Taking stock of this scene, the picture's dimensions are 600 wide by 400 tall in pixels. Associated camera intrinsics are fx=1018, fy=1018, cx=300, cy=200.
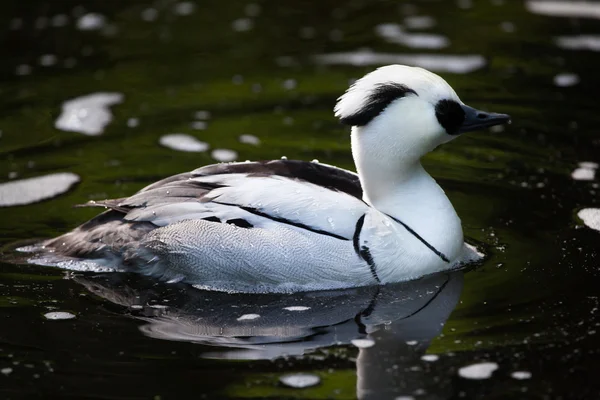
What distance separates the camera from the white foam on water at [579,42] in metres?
13.0

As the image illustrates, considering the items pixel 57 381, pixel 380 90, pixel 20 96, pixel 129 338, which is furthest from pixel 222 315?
pixel 20 96

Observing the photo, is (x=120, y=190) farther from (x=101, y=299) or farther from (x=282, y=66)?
(x=282, y=66)

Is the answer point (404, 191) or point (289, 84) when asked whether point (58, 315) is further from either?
point (289, 84)

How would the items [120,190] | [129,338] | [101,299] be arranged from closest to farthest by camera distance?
1. [129,338]
2. [101,299]
3. [120,190]

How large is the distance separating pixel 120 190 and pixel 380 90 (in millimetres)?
3118

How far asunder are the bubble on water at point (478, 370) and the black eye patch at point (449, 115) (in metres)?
A: 2.10

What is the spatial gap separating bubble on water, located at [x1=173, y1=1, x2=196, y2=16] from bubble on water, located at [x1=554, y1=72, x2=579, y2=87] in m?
5.77

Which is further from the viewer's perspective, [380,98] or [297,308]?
[380,98]

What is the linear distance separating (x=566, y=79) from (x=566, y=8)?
9.45 feet

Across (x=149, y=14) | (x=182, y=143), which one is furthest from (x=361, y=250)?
(x=149, y=14)

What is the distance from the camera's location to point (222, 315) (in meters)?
7.07

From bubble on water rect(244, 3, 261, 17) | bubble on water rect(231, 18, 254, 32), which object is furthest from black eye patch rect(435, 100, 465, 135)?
bubble on water rect(244, 3, 261, 17)

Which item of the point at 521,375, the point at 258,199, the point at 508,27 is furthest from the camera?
the point at 508,27

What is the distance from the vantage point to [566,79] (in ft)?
39.5
